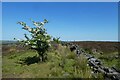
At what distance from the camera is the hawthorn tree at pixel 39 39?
1647 cm

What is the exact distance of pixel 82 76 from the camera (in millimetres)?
9984

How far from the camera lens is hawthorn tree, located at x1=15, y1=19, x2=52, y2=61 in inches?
648

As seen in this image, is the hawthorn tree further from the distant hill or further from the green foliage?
the distant hill

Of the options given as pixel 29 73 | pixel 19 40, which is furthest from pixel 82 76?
pixel 19 40

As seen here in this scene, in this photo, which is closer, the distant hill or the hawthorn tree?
the hawthorn tree

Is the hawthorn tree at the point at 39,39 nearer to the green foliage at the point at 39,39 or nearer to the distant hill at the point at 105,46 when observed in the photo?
the green foliage at the point at 39,39

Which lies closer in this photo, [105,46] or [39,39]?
[39,39]

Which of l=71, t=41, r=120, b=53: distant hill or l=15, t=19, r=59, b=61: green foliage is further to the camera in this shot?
l=71, t=41, r=120, b=53: distant hill

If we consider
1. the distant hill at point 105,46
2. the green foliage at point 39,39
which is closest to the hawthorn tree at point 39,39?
the green foliage at point 39,39

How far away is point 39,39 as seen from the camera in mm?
16406

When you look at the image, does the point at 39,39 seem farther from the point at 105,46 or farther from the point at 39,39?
the point at 105,46

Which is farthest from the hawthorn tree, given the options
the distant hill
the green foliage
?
the distant hill

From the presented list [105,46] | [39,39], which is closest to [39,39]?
[39,39]

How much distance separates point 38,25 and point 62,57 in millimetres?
3465
